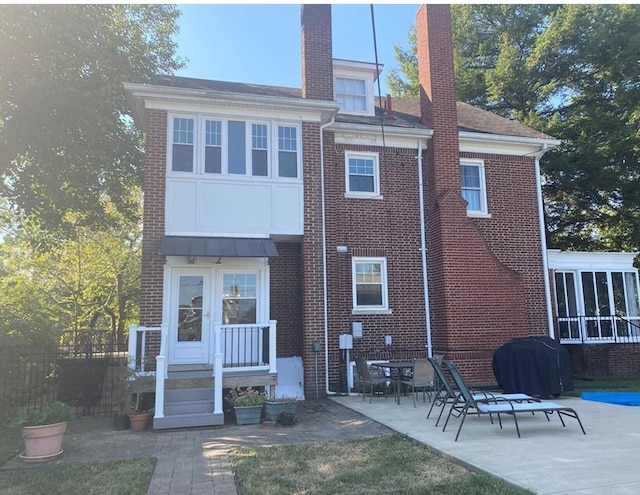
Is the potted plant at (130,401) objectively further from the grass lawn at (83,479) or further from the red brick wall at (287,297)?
the red brick wall at (287,297)

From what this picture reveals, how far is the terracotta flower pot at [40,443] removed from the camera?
20.5ft

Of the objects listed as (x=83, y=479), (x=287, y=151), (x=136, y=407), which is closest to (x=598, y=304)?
(x=287, y=151)

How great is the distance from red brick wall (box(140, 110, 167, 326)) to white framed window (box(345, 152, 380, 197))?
4729 millimetres

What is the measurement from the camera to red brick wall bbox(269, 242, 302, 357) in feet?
39.0

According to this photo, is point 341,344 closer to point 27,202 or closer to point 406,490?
point 406,490

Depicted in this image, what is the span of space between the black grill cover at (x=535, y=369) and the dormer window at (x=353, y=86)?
7.81 m

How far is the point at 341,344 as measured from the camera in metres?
11.4

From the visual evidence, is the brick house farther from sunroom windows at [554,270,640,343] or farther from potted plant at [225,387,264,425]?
sunroom windows at [554,270,640,343]

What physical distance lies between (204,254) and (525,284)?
891cm

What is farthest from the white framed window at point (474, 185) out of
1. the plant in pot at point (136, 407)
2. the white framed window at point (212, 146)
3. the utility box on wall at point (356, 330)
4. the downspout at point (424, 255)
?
the plant in pot at point (136, 407)

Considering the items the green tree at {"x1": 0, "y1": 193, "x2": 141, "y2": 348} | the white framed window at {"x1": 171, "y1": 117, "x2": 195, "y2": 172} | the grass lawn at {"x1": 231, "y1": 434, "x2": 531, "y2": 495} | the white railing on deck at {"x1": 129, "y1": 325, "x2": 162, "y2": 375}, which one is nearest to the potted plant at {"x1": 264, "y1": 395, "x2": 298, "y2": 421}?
the grass lawn at {"x1": 231, "y1": 434, "x2": 531, "y2": 495}

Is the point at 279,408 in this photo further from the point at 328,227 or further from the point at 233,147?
the point at 233,147

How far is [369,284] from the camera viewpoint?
12.3 meters

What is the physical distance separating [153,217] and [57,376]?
401 cm
